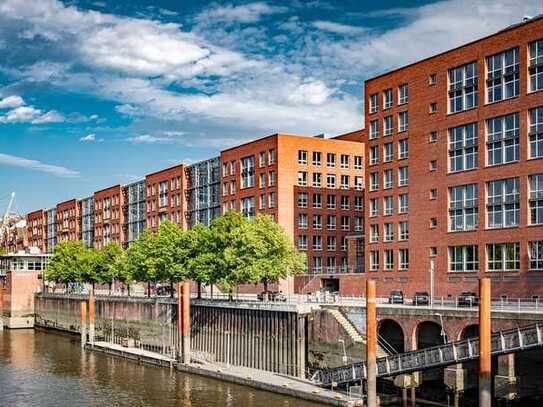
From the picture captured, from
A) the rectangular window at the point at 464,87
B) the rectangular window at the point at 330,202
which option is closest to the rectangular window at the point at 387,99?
the rectangular window at the point at 464,87

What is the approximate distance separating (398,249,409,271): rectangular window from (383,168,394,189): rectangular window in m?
8.33

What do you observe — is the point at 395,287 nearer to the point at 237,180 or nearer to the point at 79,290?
the point at 237,180

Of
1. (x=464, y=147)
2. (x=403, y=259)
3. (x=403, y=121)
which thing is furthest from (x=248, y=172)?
(x=464, y=147)

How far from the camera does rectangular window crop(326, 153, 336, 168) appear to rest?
5231 inches

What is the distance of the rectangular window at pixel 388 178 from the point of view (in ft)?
316

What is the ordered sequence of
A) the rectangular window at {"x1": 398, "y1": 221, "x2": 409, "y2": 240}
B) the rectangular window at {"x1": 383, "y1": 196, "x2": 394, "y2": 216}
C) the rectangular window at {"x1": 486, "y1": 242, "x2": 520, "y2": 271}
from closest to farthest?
the rectangular window at {"x1": 486, "y1": 242, "x2": 520, "y2": 271} < the rectangular window at {"x1": 398, "y1": 221, "x2": 409, "y2": 240} < the rectangular window at {"x1": 383, "y1": 196, "x2": 394, "y2": 216}

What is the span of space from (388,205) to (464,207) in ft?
46.3

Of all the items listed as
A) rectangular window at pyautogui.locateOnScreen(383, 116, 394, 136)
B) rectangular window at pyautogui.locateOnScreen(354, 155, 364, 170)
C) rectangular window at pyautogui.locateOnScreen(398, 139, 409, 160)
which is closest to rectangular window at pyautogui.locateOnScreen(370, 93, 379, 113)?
rectangular window at pyautogui.locateOnScreen(383, 116, 394, 136)

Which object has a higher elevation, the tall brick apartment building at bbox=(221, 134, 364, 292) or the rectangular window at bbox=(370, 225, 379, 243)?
the tall brick apartment building at bbox=(221, 134, 364, 292)

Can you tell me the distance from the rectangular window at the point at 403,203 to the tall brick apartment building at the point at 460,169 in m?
0.12

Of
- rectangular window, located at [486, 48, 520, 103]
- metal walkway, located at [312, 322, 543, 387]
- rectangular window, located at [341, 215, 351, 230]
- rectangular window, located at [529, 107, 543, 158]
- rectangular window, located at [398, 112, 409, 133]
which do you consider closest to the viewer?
metal walkway, located at [312, 322, 543, 387]

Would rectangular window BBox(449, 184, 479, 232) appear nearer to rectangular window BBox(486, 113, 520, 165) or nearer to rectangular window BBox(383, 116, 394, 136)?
rectangular window BBox(486, 113, 520, 165)

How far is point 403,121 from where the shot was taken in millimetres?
94250

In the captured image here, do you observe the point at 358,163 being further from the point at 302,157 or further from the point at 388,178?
the point at 388,178
